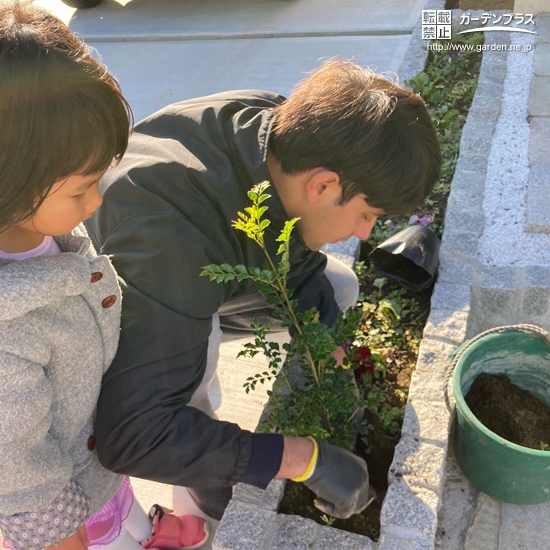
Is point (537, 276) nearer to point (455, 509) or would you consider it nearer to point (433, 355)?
point (433, 355)

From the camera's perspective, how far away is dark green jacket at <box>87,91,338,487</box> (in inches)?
54.5

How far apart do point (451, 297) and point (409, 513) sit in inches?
40.2

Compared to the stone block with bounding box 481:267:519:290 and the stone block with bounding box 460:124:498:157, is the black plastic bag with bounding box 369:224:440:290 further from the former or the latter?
the stone block with bounding box 460:124:498:157

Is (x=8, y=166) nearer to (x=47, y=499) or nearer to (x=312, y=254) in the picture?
(x=47, y=499)

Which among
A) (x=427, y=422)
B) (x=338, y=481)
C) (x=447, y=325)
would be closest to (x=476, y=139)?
(x=447, y=325)

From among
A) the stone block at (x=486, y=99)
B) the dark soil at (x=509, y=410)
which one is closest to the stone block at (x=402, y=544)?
the dark soil at (x=509, y=410)

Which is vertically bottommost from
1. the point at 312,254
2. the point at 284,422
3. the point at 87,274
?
the point at 284,422

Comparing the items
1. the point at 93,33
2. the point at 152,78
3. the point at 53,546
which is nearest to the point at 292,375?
the point at 53,546

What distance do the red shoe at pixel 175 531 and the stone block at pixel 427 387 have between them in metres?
0.91

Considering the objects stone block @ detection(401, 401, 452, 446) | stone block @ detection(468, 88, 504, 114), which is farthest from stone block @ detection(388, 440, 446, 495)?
stone block @ detection(468, 88, 504, 114)

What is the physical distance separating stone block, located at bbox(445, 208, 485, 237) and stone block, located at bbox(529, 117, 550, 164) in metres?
0.64

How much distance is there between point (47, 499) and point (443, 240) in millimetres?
2094

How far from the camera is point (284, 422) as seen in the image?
5.83 ft

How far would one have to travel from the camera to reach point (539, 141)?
3371 mm
